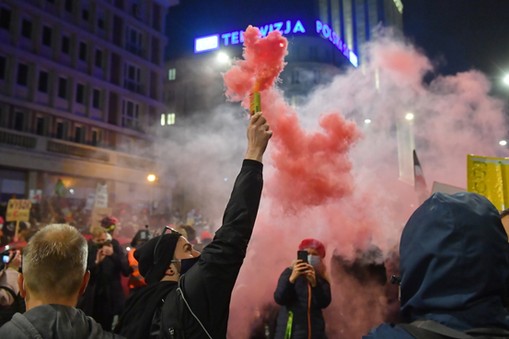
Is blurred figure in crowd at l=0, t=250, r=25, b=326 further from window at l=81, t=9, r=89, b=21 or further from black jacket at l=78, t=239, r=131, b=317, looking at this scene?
window at l=81, t=9, r=89, b=21

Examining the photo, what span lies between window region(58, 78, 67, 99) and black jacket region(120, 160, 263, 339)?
30.9 m

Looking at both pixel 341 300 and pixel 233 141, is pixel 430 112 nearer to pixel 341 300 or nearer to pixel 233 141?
pixel 341 300

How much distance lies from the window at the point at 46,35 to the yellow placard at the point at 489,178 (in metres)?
29.9

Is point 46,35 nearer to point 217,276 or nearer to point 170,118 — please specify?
point 170,118

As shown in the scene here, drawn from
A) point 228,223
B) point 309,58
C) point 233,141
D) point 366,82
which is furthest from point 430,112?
point 309,58

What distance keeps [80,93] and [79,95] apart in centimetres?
17

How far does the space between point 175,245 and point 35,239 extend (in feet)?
3.35

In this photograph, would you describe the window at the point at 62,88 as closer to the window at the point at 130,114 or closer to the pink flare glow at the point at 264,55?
the window at the point at 130,114

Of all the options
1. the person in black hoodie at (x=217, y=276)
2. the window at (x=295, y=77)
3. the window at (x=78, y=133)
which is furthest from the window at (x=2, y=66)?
the person in black hoodie at (x=217, y=276)

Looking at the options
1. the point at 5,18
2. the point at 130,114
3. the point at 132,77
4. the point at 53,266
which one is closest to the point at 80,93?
the point at 130,114

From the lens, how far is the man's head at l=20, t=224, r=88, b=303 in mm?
1772

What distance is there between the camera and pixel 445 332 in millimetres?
1311

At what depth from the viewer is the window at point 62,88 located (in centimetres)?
2942

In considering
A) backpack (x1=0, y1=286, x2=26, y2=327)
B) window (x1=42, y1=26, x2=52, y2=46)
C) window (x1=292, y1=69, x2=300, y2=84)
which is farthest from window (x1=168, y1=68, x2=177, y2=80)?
backpack (x1=0, y1=286, x2=26, y2=327)
